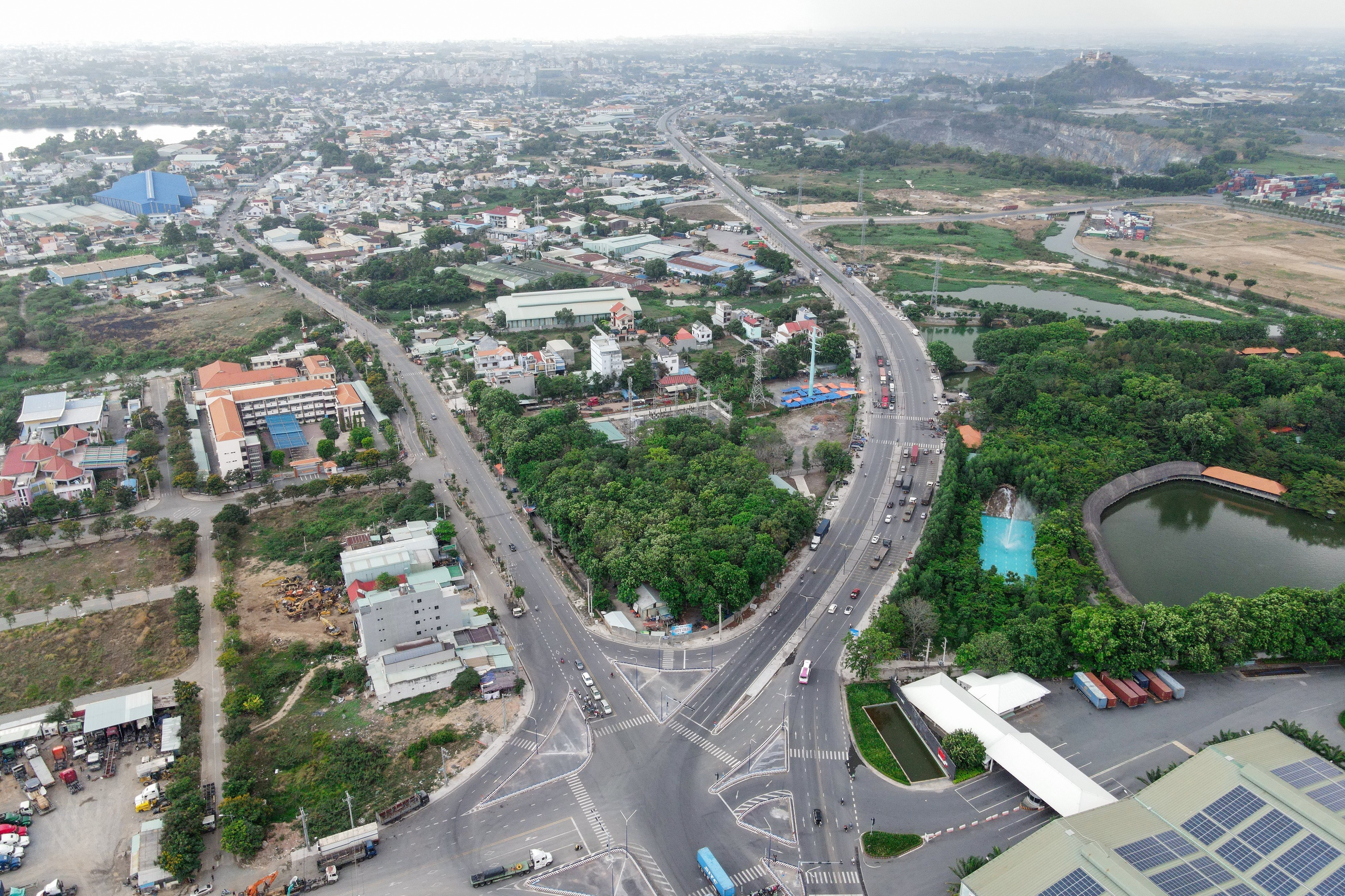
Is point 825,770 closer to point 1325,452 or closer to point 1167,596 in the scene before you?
point 1167,596

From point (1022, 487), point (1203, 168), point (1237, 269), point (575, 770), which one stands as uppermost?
point (1203, 168)

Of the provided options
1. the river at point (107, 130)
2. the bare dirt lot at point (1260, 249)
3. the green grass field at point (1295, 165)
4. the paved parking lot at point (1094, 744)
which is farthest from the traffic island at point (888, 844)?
the river at point (107, 130)

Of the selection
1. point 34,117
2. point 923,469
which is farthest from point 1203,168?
point 34,117

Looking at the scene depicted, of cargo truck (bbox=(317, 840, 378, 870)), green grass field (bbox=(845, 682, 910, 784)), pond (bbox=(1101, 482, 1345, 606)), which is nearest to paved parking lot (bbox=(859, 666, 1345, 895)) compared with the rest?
green grass field (bbox=(845, 682, 910, 784))

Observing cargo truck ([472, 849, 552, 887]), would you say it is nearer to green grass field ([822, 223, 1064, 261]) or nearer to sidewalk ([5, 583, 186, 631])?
sidewalk ([5, 583, 186, 631])

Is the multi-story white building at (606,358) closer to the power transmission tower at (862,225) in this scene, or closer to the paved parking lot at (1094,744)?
the paved parking lot at (1094,744)

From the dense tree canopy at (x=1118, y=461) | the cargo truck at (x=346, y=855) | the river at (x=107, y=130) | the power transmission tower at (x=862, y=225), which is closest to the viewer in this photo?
the cargo truck at (x=346, y=855)
